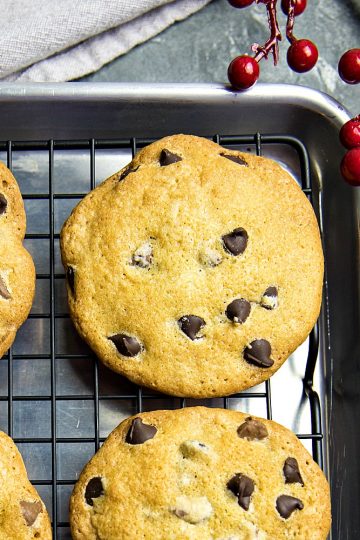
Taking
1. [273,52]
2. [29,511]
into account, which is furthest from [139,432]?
Answer: [273,52]

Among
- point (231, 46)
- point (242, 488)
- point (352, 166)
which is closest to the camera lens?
point (242, 488)

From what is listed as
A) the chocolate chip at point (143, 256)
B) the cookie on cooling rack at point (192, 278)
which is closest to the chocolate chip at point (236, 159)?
the cookie on cooling rack at point (192, 278)

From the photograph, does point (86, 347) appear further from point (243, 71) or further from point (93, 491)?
point (243, 71)

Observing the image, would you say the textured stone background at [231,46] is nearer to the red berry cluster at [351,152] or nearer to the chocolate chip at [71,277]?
the red berry cluster at [351,152]

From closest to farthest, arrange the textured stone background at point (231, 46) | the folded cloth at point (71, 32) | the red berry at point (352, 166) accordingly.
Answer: the red berry at point (352, 166), the folded cloth at point (71, 32), the textured stone background at point (231, 46)

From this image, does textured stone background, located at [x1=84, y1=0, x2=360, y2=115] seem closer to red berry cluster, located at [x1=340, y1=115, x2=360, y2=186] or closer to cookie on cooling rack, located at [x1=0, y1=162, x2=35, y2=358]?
red berry cluster, located at [x1=340, y1=115, x2=360, y2=186]

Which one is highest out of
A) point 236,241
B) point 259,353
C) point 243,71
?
point 243,71
